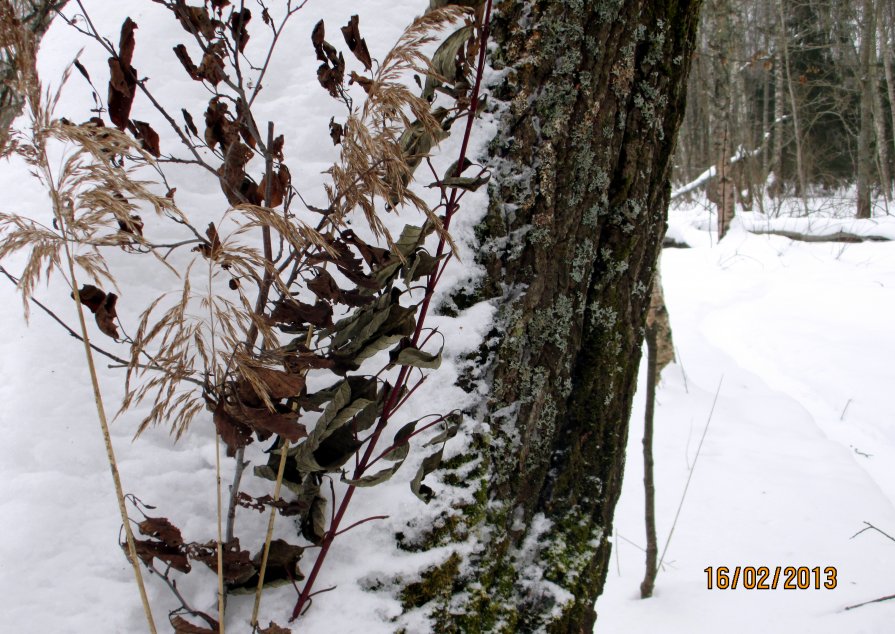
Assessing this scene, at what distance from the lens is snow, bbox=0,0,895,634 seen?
35.4 inches

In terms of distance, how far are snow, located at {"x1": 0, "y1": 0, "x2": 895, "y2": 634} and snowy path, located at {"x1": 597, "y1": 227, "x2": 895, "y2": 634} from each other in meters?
0.01

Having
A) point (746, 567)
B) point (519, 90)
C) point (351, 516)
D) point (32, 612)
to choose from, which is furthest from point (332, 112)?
point (746, 567)

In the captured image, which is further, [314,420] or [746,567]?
[746,567]

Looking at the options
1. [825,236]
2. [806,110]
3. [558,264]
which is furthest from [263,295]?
[806,110]

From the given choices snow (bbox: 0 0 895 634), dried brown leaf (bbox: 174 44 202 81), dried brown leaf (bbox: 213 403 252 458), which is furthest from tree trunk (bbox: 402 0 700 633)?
dried brown leaf (bbox: 174 44 202 81)

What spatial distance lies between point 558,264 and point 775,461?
2.71 meters

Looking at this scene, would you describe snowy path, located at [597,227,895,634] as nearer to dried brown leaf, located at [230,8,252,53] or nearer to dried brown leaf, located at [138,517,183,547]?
dried brown leaf, located at [138,517,183,547]

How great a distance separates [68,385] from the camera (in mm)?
1025

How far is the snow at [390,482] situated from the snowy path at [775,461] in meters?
0.01

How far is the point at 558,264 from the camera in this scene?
1.12m

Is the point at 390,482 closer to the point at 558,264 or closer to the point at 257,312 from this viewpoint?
the point at 257,312

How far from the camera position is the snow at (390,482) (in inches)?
35.4

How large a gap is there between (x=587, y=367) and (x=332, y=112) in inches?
34.7

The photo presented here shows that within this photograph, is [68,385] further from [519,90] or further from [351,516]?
[519,90]
